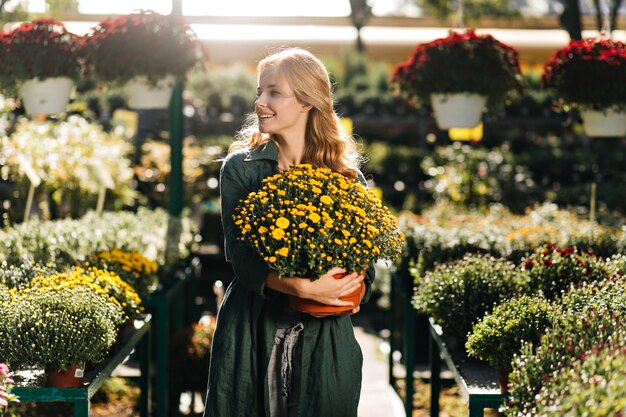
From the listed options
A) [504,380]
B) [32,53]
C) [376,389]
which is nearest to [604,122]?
[376,389]

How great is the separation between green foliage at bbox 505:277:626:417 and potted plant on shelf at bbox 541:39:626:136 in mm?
2103

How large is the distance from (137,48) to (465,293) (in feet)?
7.36

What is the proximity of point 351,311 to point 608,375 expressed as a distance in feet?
A: 2.70

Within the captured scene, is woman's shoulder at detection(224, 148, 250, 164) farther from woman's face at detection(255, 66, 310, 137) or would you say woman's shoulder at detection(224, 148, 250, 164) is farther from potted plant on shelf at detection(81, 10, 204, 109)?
potted plant on shelf at detection(81, 10, 204, 109)

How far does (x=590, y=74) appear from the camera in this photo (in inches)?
179

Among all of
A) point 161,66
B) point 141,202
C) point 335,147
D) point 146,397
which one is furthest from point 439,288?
point 141,202

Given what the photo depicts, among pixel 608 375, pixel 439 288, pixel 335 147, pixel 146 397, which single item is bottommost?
pixel 146 397

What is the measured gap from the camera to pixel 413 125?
10.2 meters

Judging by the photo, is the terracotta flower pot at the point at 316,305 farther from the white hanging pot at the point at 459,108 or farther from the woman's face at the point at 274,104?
the white hanging pot at the point at 459,108

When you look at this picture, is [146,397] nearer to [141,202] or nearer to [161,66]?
[161,66]

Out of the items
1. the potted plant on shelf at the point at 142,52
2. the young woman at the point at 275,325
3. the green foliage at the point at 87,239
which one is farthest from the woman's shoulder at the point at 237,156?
the potted plant on shelf at the point at 142,52

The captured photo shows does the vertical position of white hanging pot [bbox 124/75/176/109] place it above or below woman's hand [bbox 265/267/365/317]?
above

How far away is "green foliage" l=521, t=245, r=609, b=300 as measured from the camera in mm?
3287

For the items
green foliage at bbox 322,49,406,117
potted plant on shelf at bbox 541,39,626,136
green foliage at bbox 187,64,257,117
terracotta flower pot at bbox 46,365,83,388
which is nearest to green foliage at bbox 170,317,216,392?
terracotta flower pot at bbox 46,365,83,388
